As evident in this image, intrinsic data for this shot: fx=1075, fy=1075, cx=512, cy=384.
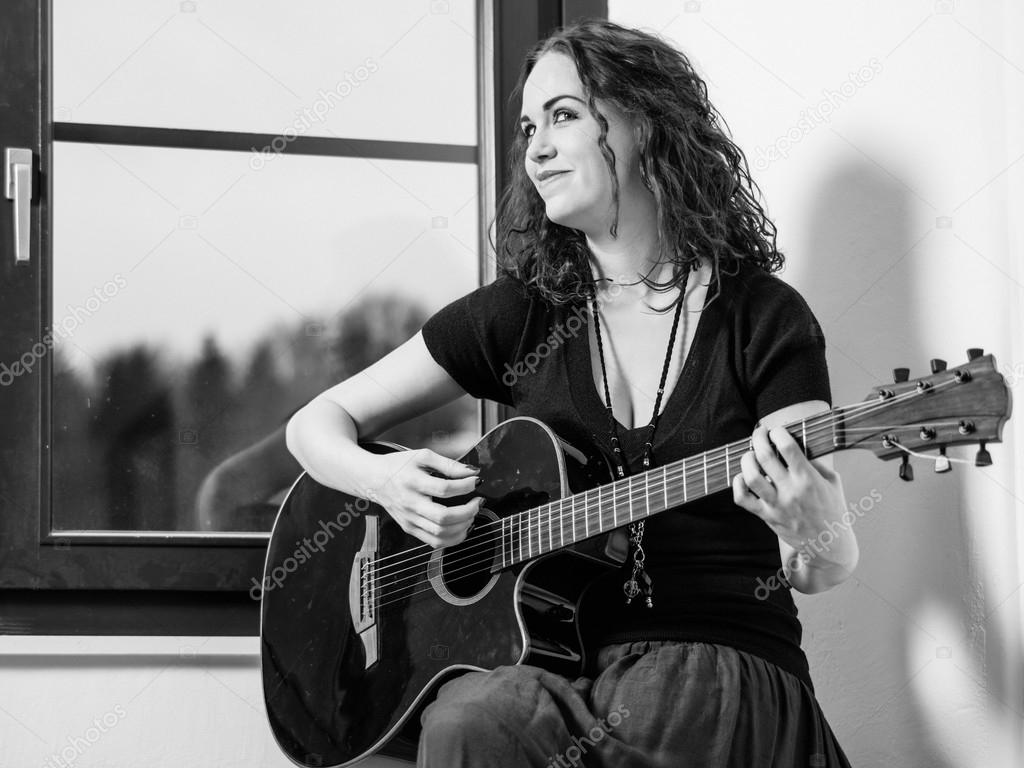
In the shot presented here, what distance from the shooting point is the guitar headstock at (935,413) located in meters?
0.91

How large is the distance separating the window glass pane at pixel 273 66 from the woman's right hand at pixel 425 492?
2.28ft

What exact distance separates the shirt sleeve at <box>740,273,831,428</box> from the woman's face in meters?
0.25

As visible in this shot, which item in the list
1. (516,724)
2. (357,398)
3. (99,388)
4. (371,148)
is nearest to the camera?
(516,724)

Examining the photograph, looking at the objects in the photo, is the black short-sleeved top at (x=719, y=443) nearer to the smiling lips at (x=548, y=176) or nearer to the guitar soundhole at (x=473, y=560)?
the guitar soundhole at (x=473, y=560)

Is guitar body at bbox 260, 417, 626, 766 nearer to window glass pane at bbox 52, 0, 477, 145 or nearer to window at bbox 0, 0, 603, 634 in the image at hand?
window at bbox 0, 0, 603, 634

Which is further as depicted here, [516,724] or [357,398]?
[357,398]

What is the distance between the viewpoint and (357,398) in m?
1.57

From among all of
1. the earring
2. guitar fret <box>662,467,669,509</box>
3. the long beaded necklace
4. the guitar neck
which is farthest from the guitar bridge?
the earring

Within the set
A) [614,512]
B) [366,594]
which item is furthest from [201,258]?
[614,512]

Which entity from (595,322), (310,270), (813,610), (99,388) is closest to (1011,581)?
(813,610)

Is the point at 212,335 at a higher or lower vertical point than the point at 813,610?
higher

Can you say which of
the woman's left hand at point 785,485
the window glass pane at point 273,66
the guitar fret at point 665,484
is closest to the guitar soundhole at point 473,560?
the guitar fret at point 665,484

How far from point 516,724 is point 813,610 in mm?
684

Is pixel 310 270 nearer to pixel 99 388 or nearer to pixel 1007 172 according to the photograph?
pixel 99 388
